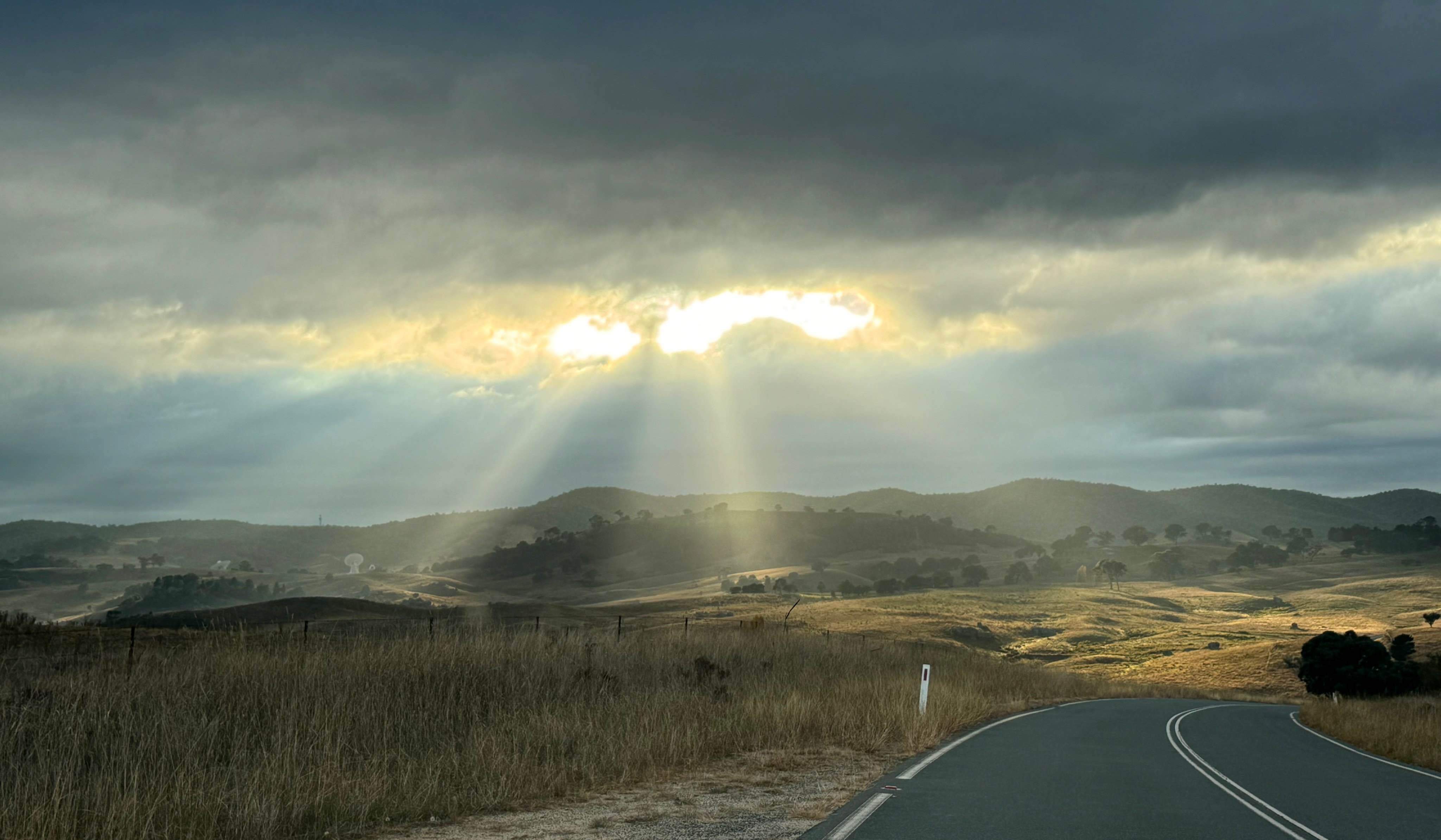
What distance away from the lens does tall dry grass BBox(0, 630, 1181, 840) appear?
953 centimetres

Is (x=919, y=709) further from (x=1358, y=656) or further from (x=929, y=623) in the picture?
(x=929, y=623)

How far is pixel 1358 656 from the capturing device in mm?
54812

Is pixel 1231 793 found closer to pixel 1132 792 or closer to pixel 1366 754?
pixel 1132 792

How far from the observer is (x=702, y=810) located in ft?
34.1

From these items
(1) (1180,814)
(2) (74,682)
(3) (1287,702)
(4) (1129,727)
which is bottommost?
(3) (1287,702)

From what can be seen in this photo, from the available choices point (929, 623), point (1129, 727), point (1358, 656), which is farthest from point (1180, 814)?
point (929, 623)

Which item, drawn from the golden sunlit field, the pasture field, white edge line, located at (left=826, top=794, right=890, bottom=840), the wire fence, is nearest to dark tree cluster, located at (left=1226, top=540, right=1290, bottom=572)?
the golden sunlit field

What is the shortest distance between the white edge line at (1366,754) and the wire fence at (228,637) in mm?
13509

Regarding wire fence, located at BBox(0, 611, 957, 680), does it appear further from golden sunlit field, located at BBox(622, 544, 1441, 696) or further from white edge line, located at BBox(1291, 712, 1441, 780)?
golden sunlit field, located at BBox(622, 544, 1441, 696)

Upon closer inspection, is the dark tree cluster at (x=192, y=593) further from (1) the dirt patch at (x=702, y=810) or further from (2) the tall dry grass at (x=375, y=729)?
(1) the dirt patch at (x=702, y=810)

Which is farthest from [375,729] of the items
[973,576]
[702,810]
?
[973,576]

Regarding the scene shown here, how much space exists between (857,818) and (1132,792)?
4.89m

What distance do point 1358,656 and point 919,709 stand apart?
47.3 meters

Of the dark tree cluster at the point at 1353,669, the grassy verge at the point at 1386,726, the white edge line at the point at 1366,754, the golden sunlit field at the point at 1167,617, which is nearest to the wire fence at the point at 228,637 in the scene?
the white edge line at the point at 1366,754
